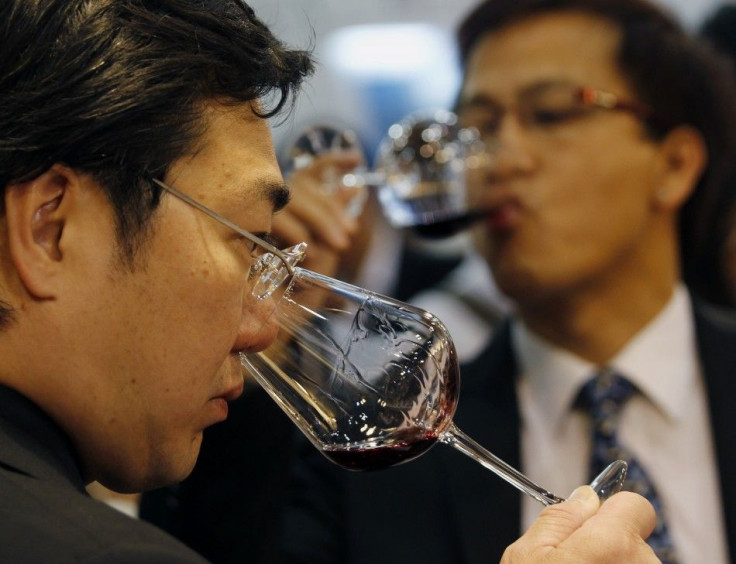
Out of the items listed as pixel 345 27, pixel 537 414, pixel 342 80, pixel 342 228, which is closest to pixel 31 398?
pixel 342 228

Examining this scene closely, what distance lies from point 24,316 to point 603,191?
54.0 inches

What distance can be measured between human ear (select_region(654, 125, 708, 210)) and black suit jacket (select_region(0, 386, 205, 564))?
5.02ft

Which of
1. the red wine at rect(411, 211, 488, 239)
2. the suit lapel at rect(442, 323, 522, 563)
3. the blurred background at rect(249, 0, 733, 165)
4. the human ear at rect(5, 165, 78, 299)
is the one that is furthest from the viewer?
the blurred background at rect(249, 0, 733, 165)

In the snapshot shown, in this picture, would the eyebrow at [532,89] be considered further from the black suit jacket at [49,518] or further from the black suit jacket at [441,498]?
the black suit jacket at [49,518]

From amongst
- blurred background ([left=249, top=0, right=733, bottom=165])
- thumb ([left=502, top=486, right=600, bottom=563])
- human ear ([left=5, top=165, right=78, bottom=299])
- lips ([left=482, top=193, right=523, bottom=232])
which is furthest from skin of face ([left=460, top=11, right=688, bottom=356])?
blurred background ([left=249, top=0, right=733, bottom=165])

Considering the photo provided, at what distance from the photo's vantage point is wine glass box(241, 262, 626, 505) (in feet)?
3.60

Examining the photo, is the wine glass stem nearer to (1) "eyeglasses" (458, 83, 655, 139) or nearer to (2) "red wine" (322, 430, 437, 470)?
(2) "red wine" (322, 430, 437, 470)

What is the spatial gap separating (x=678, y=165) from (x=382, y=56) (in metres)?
2.86

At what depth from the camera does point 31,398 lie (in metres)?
1.01

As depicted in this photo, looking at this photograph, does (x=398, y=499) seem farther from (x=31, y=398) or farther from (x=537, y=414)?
(x=31, y=398)

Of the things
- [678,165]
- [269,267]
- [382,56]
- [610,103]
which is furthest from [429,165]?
[382,56]

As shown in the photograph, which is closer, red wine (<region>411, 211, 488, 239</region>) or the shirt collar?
the shirt collar

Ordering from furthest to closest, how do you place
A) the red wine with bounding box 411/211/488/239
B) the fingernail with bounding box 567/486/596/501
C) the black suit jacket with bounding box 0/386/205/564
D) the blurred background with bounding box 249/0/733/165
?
1. the blurred background with bounding box 249/0/733/165
2. the red wine with bounding box 411/211/488/239
3. the fingernail with bounding box 567/486/596/501
4. the black suit jacket with bounding box 0/386/205/564

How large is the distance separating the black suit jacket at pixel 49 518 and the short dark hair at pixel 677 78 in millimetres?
1574
